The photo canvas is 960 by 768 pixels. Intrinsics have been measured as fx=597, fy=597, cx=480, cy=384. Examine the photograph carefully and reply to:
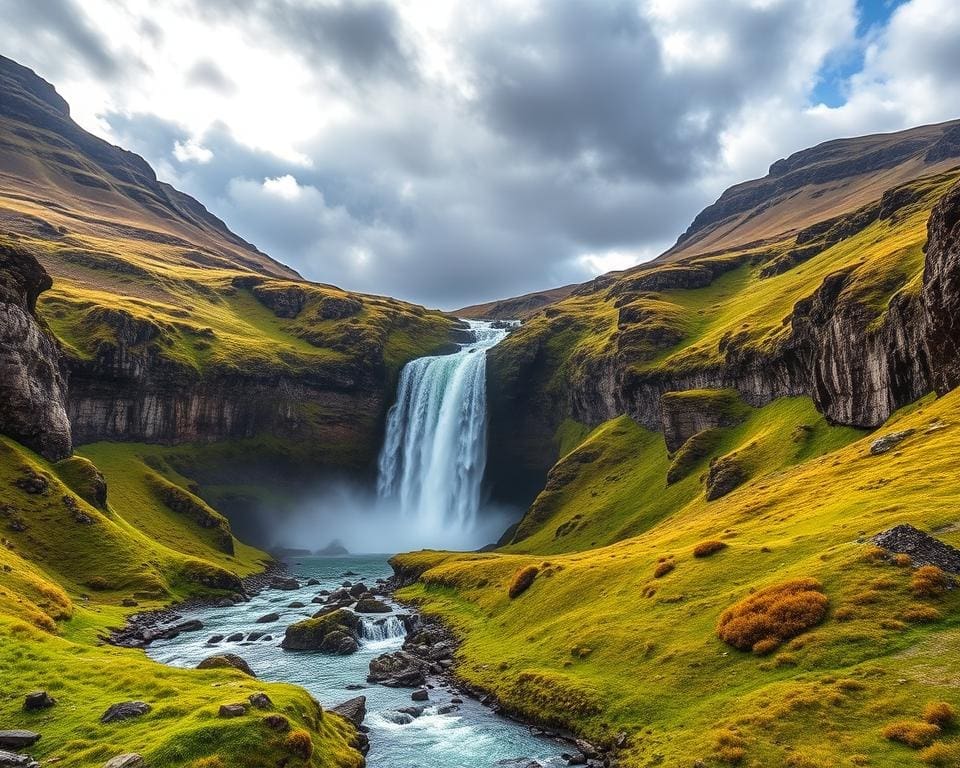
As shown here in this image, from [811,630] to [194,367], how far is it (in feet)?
548

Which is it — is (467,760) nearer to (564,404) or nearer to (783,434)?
(783,434)

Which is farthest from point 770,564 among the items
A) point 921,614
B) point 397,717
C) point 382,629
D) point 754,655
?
point 382,629

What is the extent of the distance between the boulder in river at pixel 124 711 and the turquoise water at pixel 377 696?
12.4 meters

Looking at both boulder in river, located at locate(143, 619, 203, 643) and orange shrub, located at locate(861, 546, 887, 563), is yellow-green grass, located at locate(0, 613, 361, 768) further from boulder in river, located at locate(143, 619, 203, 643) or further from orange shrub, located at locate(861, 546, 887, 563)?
orange shrub, located at locate(861, 546, 887, 563)

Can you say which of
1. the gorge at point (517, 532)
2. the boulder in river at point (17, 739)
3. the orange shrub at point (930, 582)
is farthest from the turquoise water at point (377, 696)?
the orange shrub at point (930, 582)

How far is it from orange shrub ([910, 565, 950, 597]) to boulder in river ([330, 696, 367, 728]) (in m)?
33.4

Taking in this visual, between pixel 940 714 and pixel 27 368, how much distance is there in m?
113

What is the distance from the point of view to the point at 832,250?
172750 mm

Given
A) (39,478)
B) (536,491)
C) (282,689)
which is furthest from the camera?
(536,491)

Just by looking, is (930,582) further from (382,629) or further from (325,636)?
(382,629)

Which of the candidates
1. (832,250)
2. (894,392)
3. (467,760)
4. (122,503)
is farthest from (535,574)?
(832,250)

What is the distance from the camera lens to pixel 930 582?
30375 mm

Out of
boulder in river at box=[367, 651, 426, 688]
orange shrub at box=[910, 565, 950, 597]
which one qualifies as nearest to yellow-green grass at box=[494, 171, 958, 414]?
orange shrub at box=[910, 565, 950, 597]

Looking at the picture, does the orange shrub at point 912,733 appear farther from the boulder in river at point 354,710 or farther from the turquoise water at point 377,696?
the boulder in river at point 354,710
